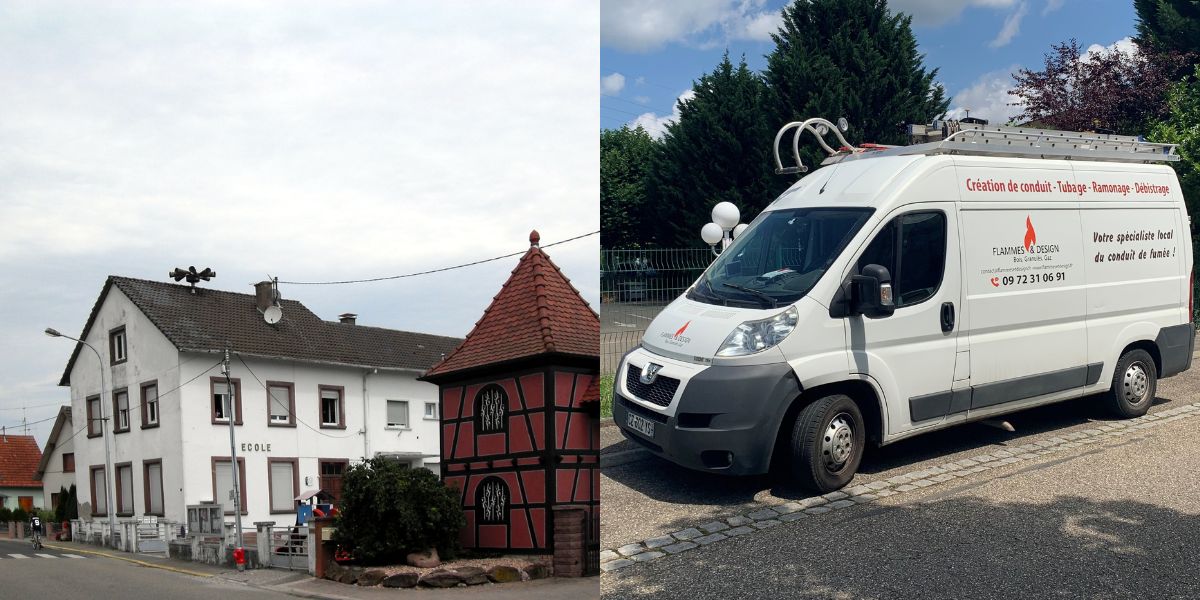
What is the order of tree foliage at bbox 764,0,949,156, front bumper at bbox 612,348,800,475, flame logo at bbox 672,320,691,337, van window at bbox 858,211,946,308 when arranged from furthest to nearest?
tree foliage at bbox 764,0,949,156
van window at bbox 858,211,946,308
flame logo at bbox 672,320,691,337
front bumper at bbox 612,348,800,475

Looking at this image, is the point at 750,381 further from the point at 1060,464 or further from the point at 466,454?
the point at 1060,464

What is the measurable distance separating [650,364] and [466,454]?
67 cm

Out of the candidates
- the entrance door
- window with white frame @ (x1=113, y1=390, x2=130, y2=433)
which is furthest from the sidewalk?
the entrance door

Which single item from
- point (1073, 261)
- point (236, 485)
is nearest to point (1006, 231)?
point (1073, 261)

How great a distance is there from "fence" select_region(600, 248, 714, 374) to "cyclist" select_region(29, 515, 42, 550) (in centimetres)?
149

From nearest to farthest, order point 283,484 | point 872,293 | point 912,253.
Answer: point 872,293 < point 912,253 < point 283,484

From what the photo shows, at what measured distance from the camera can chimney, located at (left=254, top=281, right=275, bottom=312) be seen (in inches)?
97.8

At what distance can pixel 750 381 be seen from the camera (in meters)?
2.27

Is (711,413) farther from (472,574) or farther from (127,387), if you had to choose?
(127,387)

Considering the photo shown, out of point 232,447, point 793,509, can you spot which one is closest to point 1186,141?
point 793,509

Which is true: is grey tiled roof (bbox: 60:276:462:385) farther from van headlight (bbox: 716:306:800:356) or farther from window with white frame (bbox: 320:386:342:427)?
van headlight (bbox: 716:306:800:356)

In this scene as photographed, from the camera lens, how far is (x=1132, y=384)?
2.83m

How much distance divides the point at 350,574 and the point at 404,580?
0.21 meters

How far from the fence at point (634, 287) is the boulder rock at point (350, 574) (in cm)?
87
